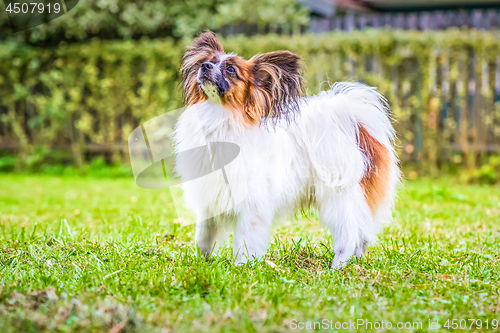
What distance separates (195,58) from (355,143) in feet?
3.59

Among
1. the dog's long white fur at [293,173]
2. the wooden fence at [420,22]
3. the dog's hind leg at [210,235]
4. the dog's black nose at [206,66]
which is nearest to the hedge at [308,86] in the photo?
the wooden fence at [420,22]

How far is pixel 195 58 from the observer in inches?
124

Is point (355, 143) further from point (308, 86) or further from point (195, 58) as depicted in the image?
point (308, 86)

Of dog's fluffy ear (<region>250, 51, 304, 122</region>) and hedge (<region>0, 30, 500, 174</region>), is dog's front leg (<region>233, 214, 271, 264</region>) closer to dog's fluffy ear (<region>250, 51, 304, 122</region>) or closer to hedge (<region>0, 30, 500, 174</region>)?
dog's fluffy ear (<region>250, 51, 304, 122</region>)

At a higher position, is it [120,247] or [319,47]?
[319,47]

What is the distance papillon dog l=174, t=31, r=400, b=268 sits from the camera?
301 cm

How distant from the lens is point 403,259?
3.18 metres

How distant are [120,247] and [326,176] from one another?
136cm

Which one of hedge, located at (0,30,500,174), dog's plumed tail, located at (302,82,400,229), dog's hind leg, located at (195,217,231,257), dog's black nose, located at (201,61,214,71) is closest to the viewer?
dog's black nose, located at (201,61,214,71)

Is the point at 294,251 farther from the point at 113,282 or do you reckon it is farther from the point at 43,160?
the point at 43,160

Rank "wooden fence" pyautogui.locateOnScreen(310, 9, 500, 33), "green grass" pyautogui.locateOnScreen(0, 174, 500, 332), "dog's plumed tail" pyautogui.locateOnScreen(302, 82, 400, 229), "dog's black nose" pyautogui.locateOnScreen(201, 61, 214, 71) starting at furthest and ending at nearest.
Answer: "wooden fence" pyautogui.locateOnScreen(310, 9, 500, 33) → "dog's plumed tail" pyautogui.locateOnScreen(302, 82, 400, 229) → "dog's black nose" pyautogui.locateOnScreen(201, 61, 214, 71) → "green grass" pyautogui.locateOnScreen(0, 174, 500, 332)

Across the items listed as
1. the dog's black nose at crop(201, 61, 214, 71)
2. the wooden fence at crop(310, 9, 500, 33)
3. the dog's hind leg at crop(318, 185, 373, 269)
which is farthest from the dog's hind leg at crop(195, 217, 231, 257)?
the wooden fence at crop(310, 9, 500, 33)

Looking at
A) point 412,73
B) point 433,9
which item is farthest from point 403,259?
point 433,9

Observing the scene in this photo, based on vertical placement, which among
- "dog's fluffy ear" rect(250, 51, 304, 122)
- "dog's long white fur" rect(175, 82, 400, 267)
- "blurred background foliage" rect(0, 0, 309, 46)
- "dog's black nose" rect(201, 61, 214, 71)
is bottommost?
"dog's long white fur" rect(175, 82, 400, 267)
